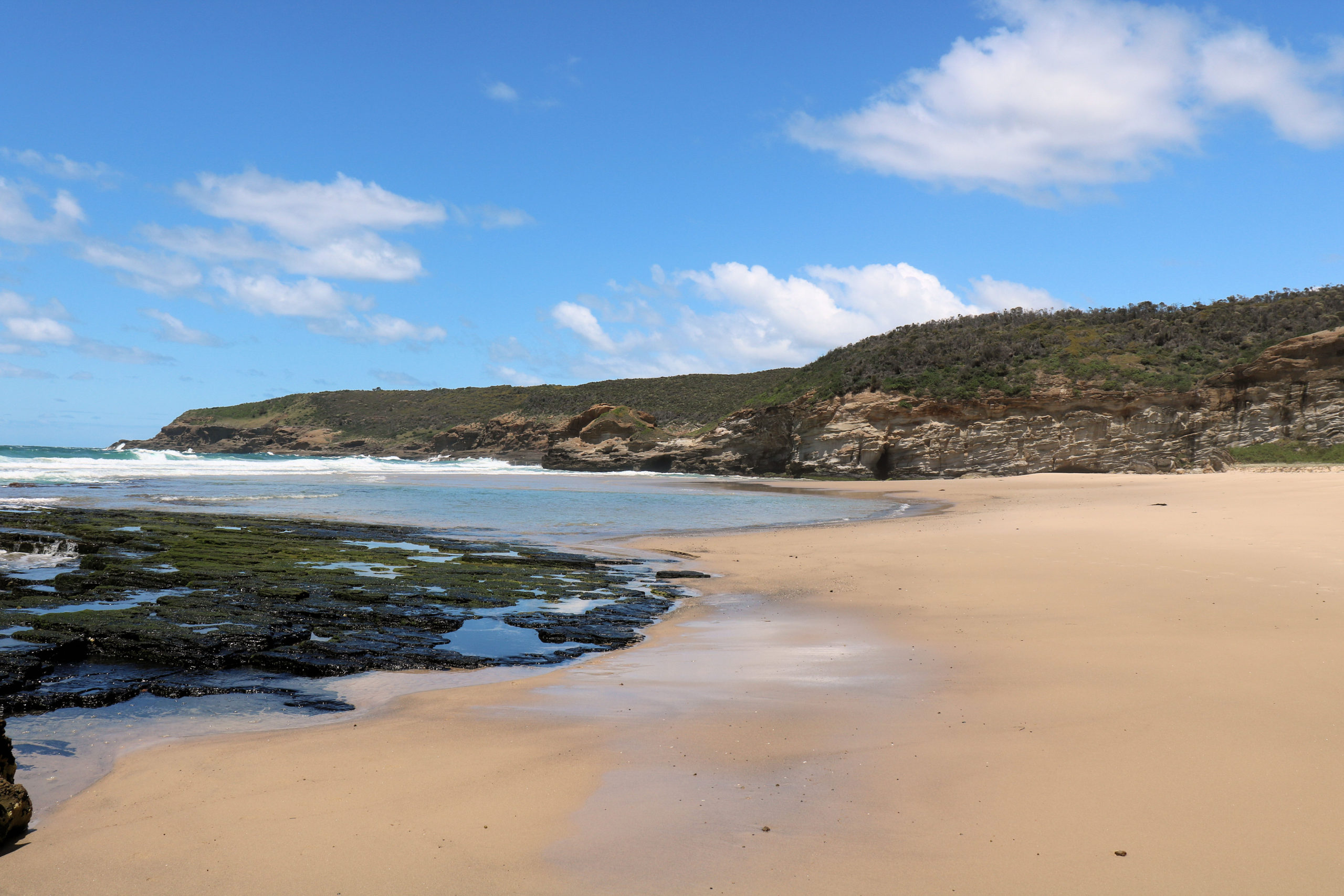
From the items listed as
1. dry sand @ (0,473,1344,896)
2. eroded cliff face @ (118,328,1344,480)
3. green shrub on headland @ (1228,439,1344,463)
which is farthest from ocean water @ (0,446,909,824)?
green shrub on headland @ (1228,439,1344,463)

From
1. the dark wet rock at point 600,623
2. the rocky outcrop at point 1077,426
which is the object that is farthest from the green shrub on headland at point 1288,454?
the dark wet rock at point 600,623

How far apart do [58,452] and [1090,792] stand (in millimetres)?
106330

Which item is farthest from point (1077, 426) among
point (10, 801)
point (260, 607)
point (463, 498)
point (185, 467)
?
point (185, 467)

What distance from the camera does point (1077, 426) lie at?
3559 cm

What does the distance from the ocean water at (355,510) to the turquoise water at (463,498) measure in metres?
0.12

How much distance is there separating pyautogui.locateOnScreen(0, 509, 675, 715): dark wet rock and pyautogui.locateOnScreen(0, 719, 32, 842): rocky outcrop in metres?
2.19

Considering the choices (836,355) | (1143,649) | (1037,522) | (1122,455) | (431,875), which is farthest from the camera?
(836,355)

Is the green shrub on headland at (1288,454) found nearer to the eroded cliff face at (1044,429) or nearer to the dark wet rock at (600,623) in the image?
the eroded cliff face at (1044,429)

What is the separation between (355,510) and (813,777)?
71.5ft

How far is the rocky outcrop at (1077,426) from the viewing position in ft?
103

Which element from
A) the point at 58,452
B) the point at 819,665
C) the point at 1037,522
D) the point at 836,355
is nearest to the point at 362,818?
the point at 819,665

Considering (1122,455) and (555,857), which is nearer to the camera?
(555,857)

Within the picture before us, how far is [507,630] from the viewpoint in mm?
8492

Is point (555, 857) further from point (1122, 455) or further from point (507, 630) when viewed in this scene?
point (1122, 455)
